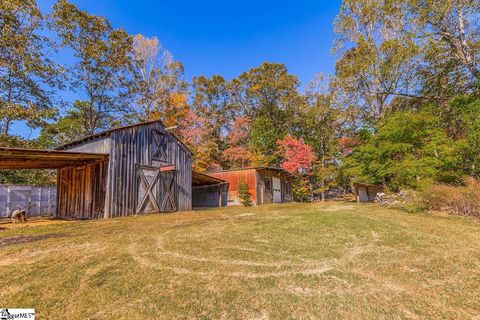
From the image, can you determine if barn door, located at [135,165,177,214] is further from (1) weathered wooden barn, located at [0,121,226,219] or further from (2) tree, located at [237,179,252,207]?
(2) tree, located at [237,179,252,207]

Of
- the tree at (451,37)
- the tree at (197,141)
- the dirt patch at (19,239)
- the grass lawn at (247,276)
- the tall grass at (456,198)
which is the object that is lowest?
the grass lawn at (247,276)

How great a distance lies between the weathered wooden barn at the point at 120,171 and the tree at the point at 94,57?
34.3 ft

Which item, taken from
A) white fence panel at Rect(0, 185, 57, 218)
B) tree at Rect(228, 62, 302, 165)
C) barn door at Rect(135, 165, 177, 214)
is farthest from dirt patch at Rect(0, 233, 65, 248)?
tree at Rect(228, 62, 302, 165)

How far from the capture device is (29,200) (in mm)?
14758

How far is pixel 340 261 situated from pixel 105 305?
328 cm

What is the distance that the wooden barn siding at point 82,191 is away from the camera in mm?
11117

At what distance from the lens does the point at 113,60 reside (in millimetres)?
21312

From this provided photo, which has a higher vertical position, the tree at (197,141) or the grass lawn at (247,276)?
the tree at (197,141)

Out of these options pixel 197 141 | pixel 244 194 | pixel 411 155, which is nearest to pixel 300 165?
pixel 244 194

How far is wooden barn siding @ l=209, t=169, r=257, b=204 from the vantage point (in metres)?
18.3

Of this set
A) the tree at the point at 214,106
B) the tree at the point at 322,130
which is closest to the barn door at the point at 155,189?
the tree at the point at 214,106

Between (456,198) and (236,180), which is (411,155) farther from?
(236,180)

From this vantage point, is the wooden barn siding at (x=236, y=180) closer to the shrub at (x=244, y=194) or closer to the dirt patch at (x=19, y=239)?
the shrub at (x=244, y=194)

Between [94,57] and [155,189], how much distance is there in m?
15.1
